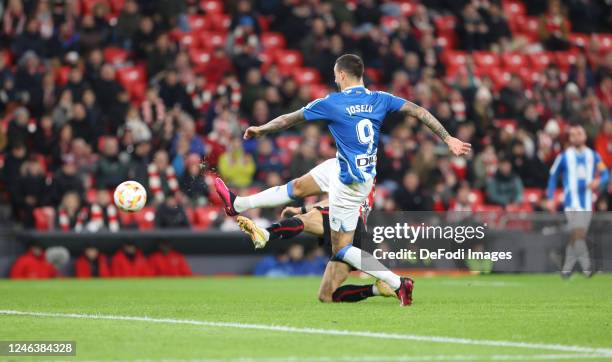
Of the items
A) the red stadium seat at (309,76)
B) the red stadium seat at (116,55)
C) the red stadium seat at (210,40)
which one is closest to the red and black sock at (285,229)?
the red stadium seat at (116,55)

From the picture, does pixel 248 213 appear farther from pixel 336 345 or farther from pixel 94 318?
pixel 336 345

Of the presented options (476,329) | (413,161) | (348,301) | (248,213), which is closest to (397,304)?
(348,301)

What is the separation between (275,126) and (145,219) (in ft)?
30.4

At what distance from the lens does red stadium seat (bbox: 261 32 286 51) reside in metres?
23.8

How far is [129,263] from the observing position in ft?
62.0

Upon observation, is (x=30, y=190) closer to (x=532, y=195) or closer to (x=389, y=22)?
(x=532, y=195)

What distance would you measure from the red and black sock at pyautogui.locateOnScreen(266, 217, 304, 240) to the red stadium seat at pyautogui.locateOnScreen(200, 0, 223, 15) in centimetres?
1355

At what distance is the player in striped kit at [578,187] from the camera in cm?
1692

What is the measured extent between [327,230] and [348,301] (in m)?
0.92

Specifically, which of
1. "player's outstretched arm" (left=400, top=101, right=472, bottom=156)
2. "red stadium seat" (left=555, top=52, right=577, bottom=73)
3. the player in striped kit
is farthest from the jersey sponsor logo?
"red stadium seat" (left=555, top=52, right=577, bottom=73)

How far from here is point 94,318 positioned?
9.38m

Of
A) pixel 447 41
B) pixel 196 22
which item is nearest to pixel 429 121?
pixel 196 22

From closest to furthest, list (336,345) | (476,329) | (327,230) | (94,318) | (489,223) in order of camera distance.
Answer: (336,345) < (476,329) < (94,318) < (327,230) < (489,223)

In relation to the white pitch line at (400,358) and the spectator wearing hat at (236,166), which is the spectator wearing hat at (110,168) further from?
the white pitch line at (400,358)
